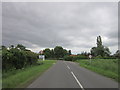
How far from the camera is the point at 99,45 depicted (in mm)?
131125

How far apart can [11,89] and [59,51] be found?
527 feet

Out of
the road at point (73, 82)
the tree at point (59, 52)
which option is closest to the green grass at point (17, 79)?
the road at point (73, 82)

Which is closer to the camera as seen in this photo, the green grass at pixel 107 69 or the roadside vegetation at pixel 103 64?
the green grass at pixel 107 69

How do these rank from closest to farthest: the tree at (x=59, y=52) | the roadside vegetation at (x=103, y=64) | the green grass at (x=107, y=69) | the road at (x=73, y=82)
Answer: the road at (x=73, y=82), the green grass at (x=107, y=69), the roadside vegetation at (x=103, y=64), the tree at (x=59, y=52)

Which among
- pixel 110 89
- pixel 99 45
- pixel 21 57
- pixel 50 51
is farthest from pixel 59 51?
pixel 110 89

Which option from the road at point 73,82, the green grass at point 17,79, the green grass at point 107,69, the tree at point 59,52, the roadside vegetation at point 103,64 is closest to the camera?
the green grass at point 17,79

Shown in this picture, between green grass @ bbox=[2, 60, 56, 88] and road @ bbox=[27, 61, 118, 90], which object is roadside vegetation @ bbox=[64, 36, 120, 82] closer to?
A: road @ bbox=[27, 61, 118, 90]

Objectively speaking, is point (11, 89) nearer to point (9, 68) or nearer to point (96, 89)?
point (96, 89)

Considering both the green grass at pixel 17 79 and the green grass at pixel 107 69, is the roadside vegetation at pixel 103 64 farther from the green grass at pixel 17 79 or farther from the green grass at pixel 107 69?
the green grass at pixel 17 79

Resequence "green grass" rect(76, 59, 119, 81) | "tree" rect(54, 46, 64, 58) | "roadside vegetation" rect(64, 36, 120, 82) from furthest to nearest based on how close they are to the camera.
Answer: "tree" rect(54, 46, 64, 58)
"roadside vegetation" rect(64, 36, 120, 82)
"green grass" rect(76, 59, 119, 81)

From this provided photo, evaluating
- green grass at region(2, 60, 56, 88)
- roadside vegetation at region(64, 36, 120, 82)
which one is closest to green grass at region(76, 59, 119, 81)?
roadside vegetation at region(64, 36, 120, 82)

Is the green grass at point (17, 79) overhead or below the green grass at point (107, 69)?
overhead

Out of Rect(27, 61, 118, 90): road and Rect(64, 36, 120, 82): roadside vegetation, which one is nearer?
Rect(27, 61, 118, 90): road

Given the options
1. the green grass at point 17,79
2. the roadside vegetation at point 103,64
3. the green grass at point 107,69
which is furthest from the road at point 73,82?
the roadside vegetation at point 103,64
